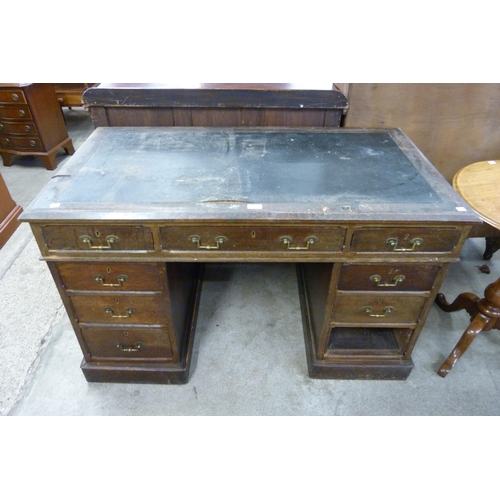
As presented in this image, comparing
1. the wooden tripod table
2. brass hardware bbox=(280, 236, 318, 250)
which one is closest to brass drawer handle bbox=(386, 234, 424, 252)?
brass hardware bbox=(280, 236, 318, 250)

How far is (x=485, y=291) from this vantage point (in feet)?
5.21

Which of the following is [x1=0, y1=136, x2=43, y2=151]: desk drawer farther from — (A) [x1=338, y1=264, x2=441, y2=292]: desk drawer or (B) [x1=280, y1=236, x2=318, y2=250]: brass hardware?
(A) [x1=338, y1=264, x2=441, y2=292]: desk drawer

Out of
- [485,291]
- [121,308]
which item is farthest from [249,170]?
[485,291]

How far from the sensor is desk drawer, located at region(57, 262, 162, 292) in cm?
123

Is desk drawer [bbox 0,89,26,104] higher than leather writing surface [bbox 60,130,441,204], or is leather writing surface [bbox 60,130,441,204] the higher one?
leather writing surface [bbox 60,130,441,204]

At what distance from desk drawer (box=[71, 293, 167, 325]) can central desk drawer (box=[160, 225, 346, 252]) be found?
0.27 metres

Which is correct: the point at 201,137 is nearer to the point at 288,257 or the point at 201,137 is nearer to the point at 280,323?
the point at 288,257

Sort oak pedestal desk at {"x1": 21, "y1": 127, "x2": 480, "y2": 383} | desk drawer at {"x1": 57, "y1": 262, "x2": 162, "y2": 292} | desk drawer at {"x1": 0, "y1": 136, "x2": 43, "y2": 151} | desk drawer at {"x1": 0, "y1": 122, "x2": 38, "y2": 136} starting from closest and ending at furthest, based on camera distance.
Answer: oak pedestal desk at {"x1": 21, "y1": 127, "x2": 480, "y2": 383} → desk drawer at {"x1": 57, "y1": 262, "x2": 162, "y2": 292} → desk drawer at {"x1": 0, "y1": 122, "x2": 38, "y2": 136} → desk drawer at {"x1": 0, "y1": 136, "x2": 43, "y2": 151}

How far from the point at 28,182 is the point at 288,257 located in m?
2.80

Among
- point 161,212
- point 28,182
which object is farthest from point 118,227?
point 28,182

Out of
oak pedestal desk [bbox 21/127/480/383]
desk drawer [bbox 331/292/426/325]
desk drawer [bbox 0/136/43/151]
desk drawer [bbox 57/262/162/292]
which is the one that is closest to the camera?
oak pedestal desk [bbox 21/127/480/383]

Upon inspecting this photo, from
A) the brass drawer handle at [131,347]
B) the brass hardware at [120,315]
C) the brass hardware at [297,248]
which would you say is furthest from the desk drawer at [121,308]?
the brass hardware at [297,248]

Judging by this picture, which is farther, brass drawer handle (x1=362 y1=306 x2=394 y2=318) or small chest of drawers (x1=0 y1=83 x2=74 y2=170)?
small chest of drawers (x1=0 y1=83 x2=74 y2=170)

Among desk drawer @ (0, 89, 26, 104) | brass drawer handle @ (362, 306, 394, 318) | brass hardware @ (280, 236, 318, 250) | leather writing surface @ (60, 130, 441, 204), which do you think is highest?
leather writing surface @ (60, 130, 441, 204)
